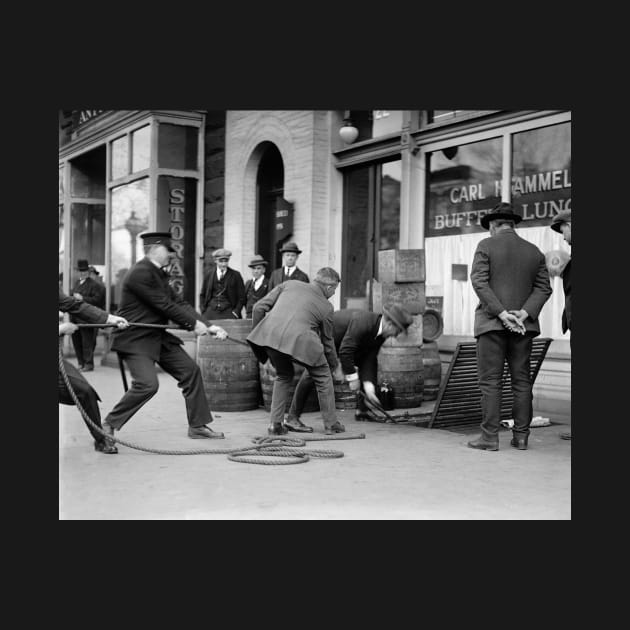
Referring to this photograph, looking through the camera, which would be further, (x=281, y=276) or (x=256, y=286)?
(x=256, y=286)

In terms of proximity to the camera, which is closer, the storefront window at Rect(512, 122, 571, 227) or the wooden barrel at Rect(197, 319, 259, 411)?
the wooden barrel at Rect(197, 319, 259, 411)

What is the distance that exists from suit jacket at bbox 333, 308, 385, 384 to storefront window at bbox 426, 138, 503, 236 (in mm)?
3159

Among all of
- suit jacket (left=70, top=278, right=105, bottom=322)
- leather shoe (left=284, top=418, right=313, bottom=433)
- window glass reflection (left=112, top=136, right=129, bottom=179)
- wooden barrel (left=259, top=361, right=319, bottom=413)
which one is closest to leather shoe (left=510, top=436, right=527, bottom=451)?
leather shoe (left=284, top=418, right=313, bottom=433)

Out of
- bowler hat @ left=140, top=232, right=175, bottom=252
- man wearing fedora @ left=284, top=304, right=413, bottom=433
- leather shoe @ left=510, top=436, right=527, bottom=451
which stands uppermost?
bowler hat @ left=140, top=232, right=175, bottom=252

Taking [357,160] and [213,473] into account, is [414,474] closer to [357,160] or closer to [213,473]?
[213,473]

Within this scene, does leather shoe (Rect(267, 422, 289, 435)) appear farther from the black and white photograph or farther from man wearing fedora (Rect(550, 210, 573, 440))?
man wearing fedora (Rect(550, 210, 573, 440))

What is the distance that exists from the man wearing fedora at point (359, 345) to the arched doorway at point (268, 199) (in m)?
5.91

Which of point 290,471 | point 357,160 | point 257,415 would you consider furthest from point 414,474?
point 357,160

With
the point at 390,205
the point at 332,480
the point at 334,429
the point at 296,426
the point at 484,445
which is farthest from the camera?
the point at 390,205

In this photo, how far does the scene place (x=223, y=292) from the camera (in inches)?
458

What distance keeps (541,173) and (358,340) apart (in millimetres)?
3367

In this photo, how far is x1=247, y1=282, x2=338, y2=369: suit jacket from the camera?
7320 mm

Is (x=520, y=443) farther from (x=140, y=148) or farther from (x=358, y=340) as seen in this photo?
(x=140, y=148)

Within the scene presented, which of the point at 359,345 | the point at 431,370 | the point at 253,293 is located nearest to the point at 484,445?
the point at 359,345
